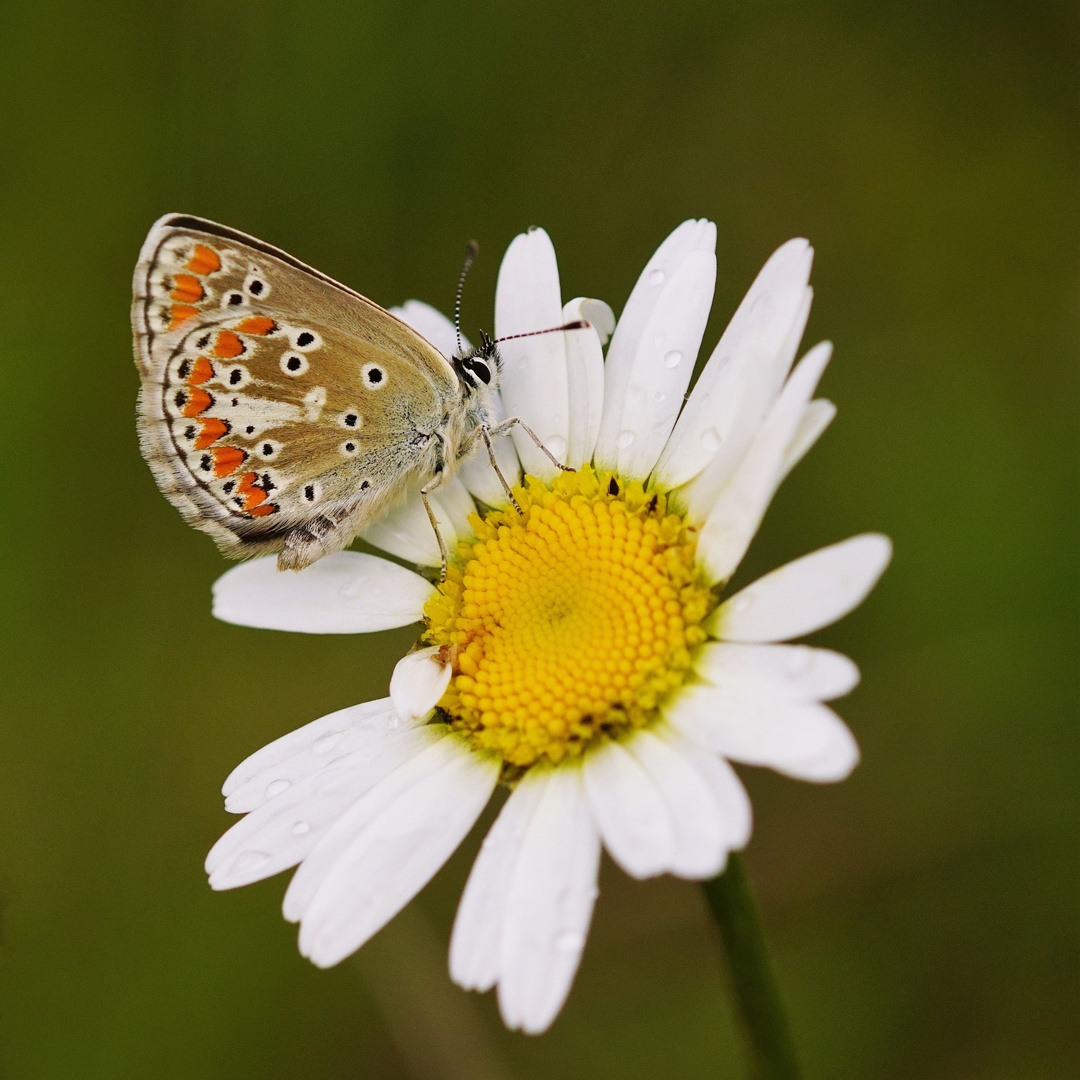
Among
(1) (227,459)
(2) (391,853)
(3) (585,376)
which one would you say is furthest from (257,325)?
(2) (391,853)

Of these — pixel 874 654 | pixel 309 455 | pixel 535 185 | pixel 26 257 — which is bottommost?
pixel 874 654

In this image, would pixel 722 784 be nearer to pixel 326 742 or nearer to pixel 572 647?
pixel 572 647

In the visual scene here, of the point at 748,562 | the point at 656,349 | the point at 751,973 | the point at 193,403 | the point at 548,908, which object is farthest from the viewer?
the point at 748,562

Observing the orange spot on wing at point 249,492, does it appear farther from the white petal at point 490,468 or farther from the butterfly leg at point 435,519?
the white petal at point 490,468

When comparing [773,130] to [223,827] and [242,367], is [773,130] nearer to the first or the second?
[242,367]

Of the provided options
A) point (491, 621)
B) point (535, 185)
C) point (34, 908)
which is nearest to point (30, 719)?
point (34, 908)

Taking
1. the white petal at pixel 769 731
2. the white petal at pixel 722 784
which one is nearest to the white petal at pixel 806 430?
the white petal at pixel 769 731

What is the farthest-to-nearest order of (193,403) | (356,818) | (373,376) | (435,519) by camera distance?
1. (435,519)
2. (373,376)
3. (193,403)
4. (356,818)
